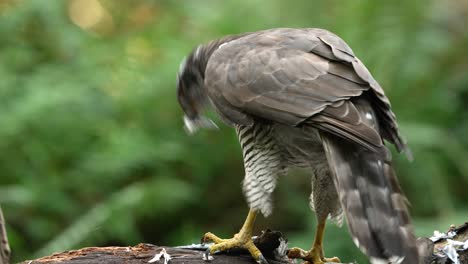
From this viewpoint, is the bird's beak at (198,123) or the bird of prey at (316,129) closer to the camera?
the bird of prey at (316,129)

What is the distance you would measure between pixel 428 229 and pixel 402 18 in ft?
6.28

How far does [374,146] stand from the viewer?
3502 mm

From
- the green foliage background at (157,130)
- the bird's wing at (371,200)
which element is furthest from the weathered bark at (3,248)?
the green foliage background at (157,130)

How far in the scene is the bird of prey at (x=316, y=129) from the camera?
3467 mm

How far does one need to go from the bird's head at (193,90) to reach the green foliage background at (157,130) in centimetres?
104

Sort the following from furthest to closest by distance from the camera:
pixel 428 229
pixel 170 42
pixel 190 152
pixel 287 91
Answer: pixel 170 42 → pixel 190 152 → pixel 428 229 → pixel 287 91

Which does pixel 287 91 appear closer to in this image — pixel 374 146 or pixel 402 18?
pixel 374 146

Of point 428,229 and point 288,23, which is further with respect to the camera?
point 288,23

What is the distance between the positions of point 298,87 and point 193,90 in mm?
1184

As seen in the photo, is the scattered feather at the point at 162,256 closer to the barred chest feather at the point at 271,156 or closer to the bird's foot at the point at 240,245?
the bird's foot at the point at 240,245

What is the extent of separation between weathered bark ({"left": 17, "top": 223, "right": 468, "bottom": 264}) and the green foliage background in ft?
5.13

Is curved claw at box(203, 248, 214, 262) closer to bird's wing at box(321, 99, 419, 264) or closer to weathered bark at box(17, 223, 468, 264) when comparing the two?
weathered bark at box(17, 223, 468, 264)

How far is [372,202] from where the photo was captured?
11.4 feet

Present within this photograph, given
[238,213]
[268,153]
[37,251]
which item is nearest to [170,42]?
[238,213]
